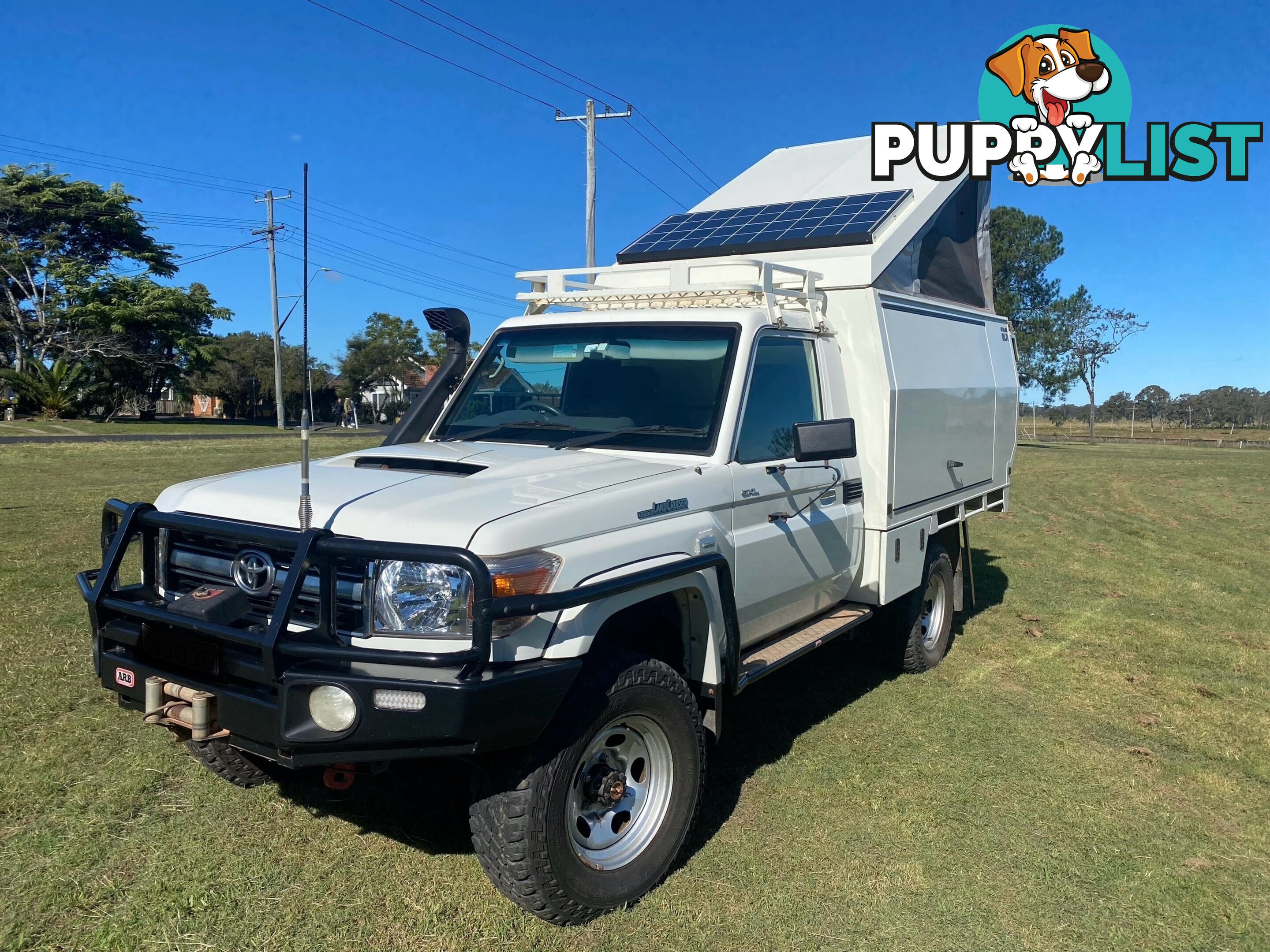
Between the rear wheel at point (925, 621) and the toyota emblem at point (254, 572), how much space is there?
13.7 feet

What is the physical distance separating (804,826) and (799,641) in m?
0.95

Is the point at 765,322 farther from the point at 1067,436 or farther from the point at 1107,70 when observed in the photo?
the point at 1067,436

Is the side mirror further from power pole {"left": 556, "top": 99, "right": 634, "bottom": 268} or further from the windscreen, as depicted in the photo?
power pole {"left": 556, "top": 99, "right": 634, "bottom": 268}

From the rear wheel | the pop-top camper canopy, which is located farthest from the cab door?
the rear wheel

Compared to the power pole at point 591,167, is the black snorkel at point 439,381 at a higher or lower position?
lower

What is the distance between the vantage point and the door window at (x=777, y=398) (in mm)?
4324

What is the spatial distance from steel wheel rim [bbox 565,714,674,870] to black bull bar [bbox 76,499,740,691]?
2.05ft

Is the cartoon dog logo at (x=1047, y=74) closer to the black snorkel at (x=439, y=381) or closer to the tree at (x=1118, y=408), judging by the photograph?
the black snorkel at (x=439, y=381)

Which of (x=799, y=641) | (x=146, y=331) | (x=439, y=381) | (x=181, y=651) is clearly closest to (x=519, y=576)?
(x=181, y=651)

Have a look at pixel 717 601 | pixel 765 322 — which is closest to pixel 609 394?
pixel 765 322

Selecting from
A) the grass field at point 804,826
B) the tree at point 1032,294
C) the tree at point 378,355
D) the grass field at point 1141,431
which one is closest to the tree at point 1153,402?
the grass field at point 1141,431

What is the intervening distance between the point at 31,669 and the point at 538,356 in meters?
3.60

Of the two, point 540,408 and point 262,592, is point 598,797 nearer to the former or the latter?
point 262,592

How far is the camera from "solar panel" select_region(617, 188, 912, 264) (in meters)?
5.49
